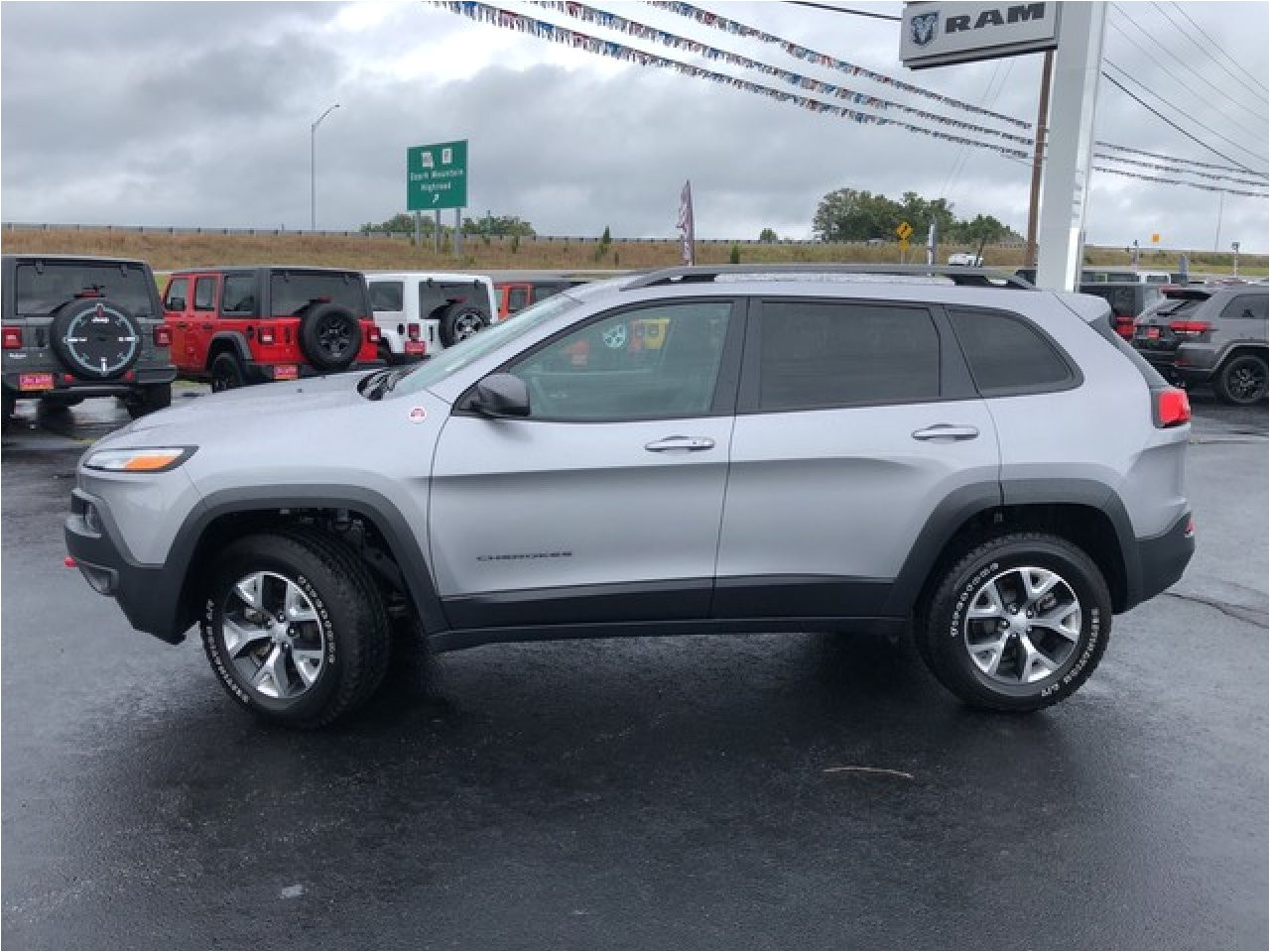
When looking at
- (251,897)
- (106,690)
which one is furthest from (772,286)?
(106,690)

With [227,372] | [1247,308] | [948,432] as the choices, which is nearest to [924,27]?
[1247,308]

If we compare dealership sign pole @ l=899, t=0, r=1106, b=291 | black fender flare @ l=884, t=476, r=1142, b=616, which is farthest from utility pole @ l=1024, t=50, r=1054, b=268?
black fender flare @ l=884, t=476, r=1142, b=616

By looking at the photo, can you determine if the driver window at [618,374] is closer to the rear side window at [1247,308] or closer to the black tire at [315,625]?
the black tire at [315,625]

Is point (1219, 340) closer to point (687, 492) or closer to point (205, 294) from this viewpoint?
point (205, 294)

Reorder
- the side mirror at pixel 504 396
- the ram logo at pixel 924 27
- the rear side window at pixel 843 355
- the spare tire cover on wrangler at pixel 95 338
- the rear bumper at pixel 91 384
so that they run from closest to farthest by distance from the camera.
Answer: the side mirror at pixel 504 396, the rear side window at pixel 843 355, the spare tire cover on wrangler at pixel 95 338, the rear bumper at pixel 91 384, the ram logo at pixel 924 27

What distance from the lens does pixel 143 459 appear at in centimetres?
434

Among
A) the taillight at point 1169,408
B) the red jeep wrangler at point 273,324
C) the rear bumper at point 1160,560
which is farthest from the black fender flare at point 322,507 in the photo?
the red jeep wrangler at point 273,324

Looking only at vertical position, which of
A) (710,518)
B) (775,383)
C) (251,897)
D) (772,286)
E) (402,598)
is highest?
(772,286)

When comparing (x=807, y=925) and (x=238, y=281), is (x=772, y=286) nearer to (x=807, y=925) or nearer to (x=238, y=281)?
(x=807, y=925)

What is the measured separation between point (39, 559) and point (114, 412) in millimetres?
8530

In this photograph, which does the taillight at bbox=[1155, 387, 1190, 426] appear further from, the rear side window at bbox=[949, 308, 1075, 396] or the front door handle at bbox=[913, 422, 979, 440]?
the front door handle at bbox=[913, 422, 979, 440]

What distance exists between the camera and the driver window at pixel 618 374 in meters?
4.38

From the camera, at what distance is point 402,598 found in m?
4.71

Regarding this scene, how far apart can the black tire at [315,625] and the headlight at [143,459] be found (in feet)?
1.30
